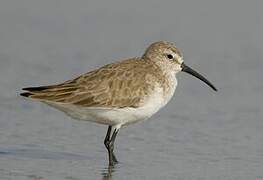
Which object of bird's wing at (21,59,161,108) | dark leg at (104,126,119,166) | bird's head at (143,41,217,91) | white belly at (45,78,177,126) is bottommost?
dark leg at (104,126,119,166)

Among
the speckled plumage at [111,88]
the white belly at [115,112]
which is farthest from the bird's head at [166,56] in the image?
the white belly at [115,112]

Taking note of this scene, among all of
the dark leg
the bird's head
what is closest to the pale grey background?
the dark leg

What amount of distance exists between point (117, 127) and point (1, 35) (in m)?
6.18

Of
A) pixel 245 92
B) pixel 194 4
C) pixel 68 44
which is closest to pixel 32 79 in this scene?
pixel 68 44

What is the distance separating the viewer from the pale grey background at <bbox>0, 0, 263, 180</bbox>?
1030 cm

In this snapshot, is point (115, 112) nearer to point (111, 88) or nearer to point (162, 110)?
point (111, 88)

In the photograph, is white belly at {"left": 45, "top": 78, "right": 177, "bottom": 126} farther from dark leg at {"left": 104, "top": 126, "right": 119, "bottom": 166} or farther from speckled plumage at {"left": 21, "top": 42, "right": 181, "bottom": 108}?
dark leg at {"left": 104, "top": 126, "right": 119, "bottom": 166}

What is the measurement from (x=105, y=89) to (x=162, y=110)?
2570 millimetres

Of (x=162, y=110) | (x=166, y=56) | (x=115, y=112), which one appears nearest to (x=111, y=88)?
(x=115, y=112)

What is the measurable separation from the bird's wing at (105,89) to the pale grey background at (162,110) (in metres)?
0.76

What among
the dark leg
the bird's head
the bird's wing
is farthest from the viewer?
the bird's head

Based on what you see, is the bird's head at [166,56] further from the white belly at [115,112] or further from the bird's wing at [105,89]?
the white belly at [115,112]

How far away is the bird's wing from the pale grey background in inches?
29.9

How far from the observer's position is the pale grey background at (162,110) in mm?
10297
